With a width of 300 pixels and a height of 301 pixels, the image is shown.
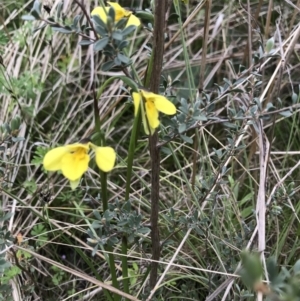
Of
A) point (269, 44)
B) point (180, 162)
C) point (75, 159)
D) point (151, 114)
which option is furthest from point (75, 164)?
point (180, 162)

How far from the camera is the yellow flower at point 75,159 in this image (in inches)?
27.2

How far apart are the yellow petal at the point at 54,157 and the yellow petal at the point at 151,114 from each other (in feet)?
0.42

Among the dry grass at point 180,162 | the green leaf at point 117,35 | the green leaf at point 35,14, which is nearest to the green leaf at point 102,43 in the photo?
the green leaf at point 117,35

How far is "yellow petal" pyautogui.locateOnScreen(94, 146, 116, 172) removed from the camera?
684 millimetres

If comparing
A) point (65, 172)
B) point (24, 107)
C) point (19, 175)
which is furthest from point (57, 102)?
point (65, 172)

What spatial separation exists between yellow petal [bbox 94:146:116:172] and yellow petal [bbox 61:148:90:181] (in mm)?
17

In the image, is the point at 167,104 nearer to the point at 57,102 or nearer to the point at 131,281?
the point at 131,281

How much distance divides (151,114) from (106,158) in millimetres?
89

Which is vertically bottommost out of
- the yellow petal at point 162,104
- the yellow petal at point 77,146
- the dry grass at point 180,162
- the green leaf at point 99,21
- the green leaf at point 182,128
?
the dry grass at point 180,162

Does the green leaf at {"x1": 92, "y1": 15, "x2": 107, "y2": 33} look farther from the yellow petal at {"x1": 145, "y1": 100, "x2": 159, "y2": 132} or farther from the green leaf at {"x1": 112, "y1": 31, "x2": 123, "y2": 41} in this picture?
the yellow petal at {"x1": 145, "y1": 100, "x2": 159, "y2": 132}

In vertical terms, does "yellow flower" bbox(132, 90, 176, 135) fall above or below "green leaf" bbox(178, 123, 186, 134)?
above

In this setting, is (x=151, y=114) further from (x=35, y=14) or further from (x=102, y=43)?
(x=35, y=14)

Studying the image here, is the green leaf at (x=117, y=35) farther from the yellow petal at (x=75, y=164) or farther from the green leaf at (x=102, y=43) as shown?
the yellow petal at (x=75, y=164)

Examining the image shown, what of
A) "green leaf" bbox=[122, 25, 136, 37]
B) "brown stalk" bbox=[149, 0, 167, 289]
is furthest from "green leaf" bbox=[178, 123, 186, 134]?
"green leaf" bbox=[122, 25, 136, 37]
